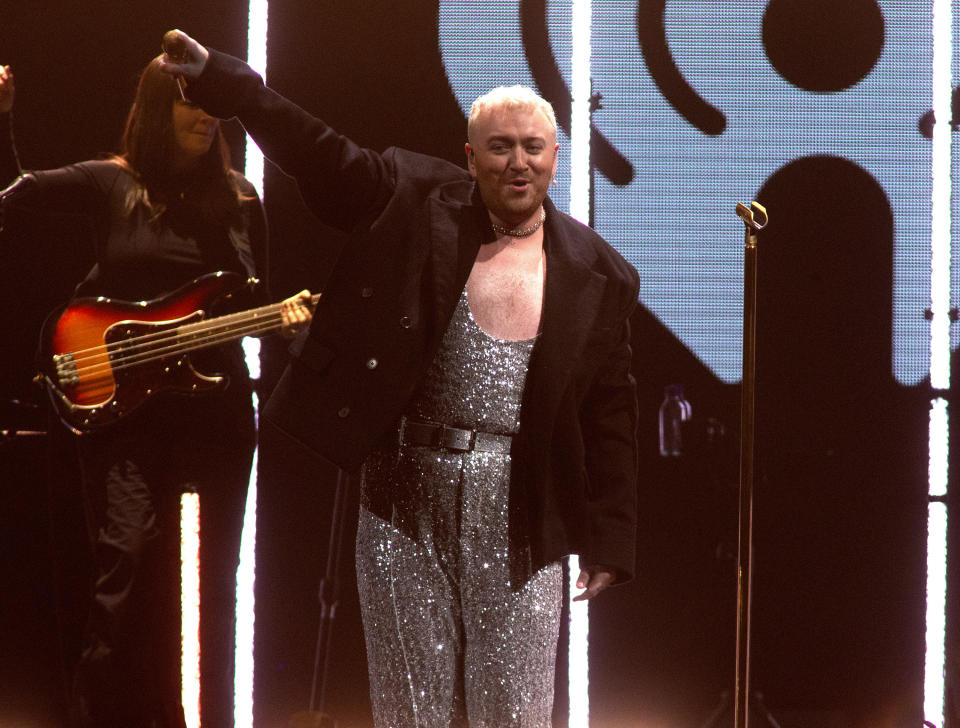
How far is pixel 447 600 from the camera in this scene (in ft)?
7.13

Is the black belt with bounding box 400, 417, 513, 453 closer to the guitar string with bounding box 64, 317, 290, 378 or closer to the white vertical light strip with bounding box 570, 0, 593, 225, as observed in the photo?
the guitar string with bounding box 64, 317, 290, 378

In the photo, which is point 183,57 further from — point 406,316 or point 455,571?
point 455,571

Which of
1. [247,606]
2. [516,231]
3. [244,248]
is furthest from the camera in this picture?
[247,606]

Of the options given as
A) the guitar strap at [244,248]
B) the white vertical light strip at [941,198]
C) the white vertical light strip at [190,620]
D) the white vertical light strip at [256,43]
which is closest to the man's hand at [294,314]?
the guitar strap at [244,248]

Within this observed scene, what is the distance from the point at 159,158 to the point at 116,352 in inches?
24.7

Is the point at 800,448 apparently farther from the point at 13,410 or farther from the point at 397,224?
the point at 13,410

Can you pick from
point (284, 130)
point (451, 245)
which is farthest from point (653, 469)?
point (284, 130)

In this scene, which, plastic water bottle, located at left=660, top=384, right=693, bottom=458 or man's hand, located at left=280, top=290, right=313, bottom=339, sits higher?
man's hand, located at left=280, top=290, right=313, bottom=339

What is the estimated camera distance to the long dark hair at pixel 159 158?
3.27 m

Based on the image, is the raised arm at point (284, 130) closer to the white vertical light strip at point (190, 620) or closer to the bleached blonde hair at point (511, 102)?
the bleached blonde hair at point (511, 102)

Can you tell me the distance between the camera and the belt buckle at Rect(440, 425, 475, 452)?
2158mm

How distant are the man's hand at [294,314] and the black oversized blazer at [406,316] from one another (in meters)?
1.03

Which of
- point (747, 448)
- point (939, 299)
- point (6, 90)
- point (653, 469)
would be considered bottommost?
point (653, 469)

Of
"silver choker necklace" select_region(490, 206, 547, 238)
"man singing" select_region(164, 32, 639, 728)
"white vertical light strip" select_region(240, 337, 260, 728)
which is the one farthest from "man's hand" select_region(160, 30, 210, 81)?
"white vertical light strip" select_region(240, 337, 260, 728)
